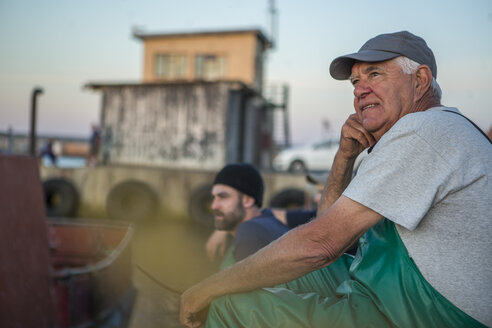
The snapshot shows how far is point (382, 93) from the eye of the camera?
1.79m

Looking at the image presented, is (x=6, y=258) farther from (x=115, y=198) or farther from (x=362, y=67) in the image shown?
(x=115, y=198)

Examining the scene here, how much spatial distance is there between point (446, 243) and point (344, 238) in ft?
1.06

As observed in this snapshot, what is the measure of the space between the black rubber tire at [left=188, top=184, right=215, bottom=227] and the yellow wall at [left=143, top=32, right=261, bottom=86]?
13.5 metres

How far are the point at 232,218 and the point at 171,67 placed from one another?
85.6 feet

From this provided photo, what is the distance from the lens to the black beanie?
3.39 metres

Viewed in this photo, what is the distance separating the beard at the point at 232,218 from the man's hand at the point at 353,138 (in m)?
1.37

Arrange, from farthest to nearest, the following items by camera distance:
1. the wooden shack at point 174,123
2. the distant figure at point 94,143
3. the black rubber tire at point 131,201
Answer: the distant figure at point 94,143 → the wooden shack at point 174,123 → the black rubber tire at point 131,201

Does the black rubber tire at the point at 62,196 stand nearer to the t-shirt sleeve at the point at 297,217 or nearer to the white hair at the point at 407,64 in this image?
→ the t-shirt sleeve at the point at 297,217

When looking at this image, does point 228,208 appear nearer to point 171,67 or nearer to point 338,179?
point 338,179

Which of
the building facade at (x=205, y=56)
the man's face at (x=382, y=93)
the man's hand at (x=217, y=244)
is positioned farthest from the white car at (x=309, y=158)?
the man's face at (x=382, y=93)

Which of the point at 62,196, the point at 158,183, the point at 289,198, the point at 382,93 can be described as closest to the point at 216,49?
the point at 158,183

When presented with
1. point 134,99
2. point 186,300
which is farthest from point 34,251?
point 134,99

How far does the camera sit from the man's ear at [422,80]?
1754 millimetres

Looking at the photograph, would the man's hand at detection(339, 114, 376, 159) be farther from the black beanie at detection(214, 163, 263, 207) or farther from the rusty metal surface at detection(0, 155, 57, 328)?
the rusty metal surface at detection(0, 155, 57, 328)
